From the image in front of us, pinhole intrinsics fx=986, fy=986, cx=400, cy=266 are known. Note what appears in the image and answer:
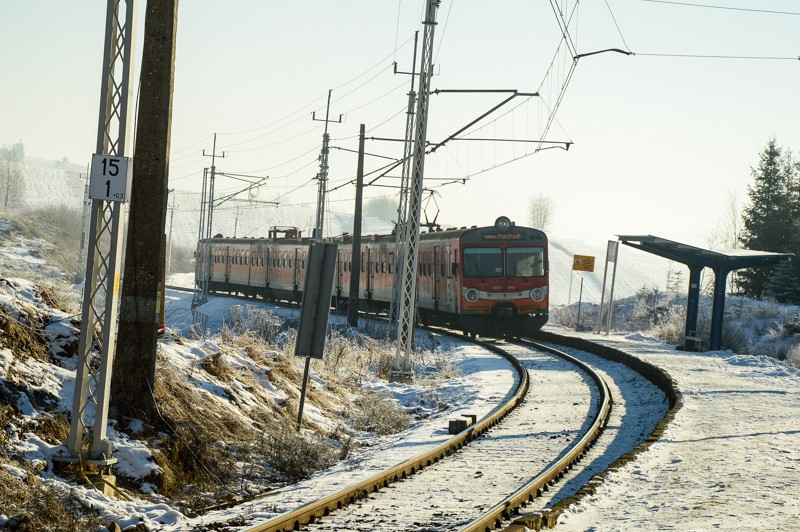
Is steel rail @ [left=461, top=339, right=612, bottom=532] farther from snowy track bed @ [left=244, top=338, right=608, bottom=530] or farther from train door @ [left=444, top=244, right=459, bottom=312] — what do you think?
train door @ [left=444, top=244, right=459, bottom=312]

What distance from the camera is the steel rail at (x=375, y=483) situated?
7328 millimetres

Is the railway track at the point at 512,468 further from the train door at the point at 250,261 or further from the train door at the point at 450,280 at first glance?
the train door at the point at 250,261

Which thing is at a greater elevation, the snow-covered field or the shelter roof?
the shelter roof

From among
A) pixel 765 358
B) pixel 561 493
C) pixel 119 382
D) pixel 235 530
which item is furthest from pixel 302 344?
pixel 765 358

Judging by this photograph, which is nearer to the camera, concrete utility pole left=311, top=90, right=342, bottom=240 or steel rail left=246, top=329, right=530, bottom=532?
steel rail left=246, top=329, right=530, bottom=532

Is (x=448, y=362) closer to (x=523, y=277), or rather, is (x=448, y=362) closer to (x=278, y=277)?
(x=523, y=277)

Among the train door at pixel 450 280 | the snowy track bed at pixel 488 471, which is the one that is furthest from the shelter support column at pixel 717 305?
the snowy track bed at pixel 488 471

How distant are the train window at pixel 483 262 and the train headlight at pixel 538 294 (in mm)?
1356

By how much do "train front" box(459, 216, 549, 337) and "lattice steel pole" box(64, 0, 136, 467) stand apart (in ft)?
68.5

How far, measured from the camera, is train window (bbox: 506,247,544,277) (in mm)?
29297

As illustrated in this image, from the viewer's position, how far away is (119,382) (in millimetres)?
9492

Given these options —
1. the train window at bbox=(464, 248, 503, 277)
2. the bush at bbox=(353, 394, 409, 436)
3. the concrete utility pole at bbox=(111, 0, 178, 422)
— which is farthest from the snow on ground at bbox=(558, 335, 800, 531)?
the train window at bbox=(464, 248, 503, 277)

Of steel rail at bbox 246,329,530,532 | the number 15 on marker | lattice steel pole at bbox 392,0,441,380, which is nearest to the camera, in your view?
steel rail at bbox 246,329,530,532

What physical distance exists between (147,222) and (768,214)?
45.9 meters
